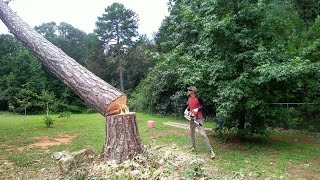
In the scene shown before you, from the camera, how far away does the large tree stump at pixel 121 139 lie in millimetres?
4129

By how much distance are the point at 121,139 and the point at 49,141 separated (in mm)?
5830

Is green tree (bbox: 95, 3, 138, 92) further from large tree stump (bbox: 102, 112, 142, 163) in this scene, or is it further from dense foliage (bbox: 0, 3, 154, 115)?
large tree stump (bbox: 102, 112, 142, 163)

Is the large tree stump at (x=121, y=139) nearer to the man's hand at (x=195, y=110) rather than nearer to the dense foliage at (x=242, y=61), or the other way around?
the man's hand at (x=195, y=110)

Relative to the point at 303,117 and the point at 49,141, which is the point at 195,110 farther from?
the point at 303,117

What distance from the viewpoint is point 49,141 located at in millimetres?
9195

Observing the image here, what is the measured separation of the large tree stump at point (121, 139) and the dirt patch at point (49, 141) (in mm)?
4679

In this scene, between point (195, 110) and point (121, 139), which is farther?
point (195, 110)

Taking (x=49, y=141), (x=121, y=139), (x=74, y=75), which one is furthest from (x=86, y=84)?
(x=49, y=141)

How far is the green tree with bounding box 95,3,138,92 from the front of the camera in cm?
3253

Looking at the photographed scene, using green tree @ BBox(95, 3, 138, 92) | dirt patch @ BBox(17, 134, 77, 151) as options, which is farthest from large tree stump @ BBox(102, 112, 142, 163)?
green tree @ BBox(95, 3, 138, 92)

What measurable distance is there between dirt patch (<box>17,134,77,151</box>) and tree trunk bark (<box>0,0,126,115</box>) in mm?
3234

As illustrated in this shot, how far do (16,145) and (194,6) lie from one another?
640cm

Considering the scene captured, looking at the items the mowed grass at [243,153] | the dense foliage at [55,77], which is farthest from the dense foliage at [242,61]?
the dense foliage at [55,77]

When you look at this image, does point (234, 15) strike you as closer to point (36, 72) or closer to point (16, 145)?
point (16, 145)
